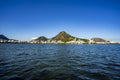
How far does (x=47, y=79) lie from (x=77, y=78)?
2856mm

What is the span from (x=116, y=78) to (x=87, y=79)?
2973 mm

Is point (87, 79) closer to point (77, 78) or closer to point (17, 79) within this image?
point (77, 78)

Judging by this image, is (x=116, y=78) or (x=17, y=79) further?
(x=116, y=78)

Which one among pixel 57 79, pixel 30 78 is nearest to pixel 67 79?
pixel 57 79

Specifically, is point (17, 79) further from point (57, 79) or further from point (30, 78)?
point (57, 79)

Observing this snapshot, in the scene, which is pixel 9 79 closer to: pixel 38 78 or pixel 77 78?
pixel 38 78

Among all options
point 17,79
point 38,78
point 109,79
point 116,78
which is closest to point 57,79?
point 38,78

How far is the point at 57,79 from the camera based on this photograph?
1188cm

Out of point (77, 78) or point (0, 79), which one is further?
point (77, 78)

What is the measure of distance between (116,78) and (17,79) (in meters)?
9.35

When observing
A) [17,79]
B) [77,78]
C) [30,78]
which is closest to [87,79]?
[77,78]

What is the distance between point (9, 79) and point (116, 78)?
33.0ft

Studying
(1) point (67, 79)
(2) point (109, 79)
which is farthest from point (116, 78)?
(1) point (67, 79)

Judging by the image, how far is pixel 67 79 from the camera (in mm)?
11898
